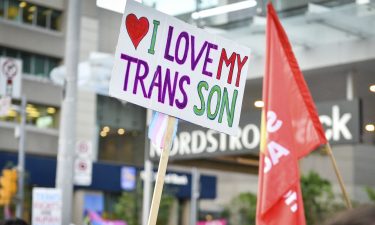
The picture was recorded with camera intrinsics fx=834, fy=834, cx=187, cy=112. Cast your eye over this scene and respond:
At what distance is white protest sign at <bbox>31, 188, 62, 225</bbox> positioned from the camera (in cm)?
1207

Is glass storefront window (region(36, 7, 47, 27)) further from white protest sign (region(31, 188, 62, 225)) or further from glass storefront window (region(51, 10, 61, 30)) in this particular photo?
white protest sign (region(31, 188, 62, 225))

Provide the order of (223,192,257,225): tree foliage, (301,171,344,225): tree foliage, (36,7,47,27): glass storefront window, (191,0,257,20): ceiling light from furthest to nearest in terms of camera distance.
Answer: (36,7,47,27): glass storefront window, (223,192,257,225): tree foliage, (301,171,344,225): tree foliage, (191,0,257,20): ceiling light

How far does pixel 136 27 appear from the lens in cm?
455

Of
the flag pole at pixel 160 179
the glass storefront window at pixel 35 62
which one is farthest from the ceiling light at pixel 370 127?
the glass storefront window at pixel 35 62

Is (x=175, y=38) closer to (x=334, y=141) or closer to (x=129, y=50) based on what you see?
(x=129, y=50)

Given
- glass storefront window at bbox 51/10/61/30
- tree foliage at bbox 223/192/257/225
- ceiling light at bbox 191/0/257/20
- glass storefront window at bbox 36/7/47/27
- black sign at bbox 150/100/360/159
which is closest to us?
ceiling light at bbox 191/0/257/20

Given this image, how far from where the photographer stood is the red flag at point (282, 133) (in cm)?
568

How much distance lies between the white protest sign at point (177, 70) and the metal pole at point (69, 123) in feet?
23.4

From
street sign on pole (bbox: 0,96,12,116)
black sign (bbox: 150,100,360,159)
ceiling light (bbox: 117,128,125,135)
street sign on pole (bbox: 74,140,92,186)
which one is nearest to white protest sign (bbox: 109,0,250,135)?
black sign (bbox: 150,100,360,159)

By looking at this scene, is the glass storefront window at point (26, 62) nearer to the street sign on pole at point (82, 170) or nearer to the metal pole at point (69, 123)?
the street sign on pole at point (82, 170)

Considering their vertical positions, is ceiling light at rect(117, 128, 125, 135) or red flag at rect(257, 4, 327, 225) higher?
ceiling light at rect(117, 128, 125, 135)

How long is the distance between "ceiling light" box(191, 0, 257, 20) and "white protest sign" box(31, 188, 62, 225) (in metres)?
3.67

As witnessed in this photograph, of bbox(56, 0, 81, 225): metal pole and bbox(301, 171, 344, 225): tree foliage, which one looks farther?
bbox(301, 171, 344, 225): tree foliage

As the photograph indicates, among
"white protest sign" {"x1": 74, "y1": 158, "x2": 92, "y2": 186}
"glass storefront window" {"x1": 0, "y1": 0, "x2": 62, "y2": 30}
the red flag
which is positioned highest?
"glass storefront window" {"x1": 0, "y1": 0, "x2": 62, "y2": 30}
